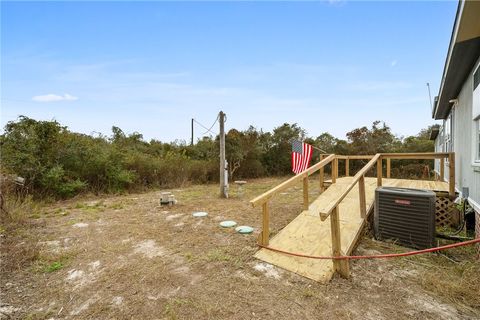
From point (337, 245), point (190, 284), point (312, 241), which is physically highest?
point (337, 245)

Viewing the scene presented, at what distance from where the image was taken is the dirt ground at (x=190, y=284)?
2.09 metres

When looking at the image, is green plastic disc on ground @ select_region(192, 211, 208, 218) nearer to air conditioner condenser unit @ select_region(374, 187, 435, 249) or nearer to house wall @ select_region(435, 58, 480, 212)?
air conditioner condenser unit @ select_region(374, 187, 435, 249)

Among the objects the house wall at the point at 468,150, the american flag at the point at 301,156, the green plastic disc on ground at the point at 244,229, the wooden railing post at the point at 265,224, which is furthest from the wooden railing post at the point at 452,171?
the green plastic disc on ground at the point at 244,229

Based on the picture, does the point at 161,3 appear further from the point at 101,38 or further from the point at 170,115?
the point at 170,115

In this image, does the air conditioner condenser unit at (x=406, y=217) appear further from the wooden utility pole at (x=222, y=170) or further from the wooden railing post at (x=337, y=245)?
the wooden utility pole at (x=222, y=170)

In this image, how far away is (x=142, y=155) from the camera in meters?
10.1

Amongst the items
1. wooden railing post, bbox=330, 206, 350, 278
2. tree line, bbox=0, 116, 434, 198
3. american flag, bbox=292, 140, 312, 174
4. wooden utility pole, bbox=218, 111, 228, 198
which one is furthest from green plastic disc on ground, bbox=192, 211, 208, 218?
tree line, bbox=0, 116, 434, 198

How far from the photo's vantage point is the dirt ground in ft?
6.86

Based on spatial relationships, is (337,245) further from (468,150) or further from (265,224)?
(468,150)

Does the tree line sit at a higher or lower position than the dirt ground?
higher

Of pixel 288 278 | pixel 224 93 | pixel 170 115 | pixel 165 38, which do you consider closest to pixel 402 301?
pixel 288 278

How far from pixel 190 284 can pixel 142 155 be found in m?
8.57

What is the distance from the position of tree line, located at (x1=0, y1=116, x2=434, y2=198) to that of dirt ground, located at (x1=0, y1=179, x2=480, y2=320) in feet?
12.1

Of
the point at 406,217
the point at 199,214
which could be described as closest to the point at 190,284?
the point at 199,214
